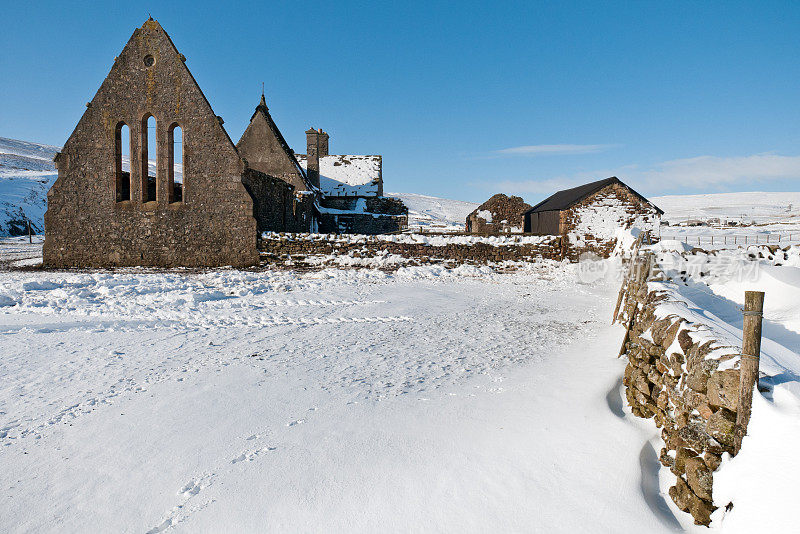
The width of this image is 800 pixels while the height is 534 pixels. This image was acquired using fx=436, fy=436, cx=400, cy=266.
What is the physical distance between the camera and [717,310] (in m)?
6.86

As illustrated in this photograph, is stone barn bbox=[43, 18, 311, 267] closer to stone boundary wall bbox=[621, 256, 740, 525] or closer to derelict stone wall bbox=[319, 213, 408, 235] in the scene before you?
derelict stone wall bbox=[319, 213, 408, 235]

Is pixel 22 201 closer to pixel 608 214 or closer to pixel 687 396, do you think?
pixel 608 214

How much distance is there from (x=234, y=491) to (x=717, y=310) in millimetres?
7312

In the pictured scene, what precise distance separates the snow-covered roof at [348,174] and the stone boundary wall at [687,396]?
29758 mm

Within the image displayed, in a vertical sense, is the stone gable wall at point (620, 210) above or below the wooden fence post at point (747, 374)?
above

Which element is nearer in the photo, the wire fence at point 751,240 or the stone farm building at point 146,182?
the stone farm building at point 146,182

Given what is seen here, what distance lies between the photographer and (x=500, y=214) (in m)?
32.4

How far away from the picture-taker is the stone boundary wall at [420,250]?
16125 millimetres

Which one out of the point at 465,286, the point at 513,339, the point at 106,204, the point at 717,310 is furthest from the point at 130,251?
the point at 717,310

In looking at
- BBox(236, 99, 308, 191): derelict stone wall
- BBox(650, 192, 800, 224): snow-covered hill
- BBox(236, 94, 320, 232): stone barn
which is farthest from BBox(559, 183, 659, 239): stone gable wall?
BBox(650, 192, 800, 224): snow-covered hill

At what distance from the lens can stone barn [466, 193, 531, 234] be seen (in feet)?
106

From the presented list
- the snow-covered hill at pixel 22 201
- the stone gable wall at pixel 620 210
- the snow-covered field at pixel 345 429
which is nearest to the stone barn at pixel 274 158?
the stone gable wall at pixel 620 210

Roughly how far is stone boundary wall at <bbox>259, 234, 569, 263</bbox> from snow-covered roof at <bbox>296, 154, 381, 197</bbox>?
16.5m

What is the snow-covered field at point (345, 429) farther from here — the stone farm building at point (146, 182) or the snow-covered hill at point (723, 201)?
the snow-covered hill at point (723, 201)
